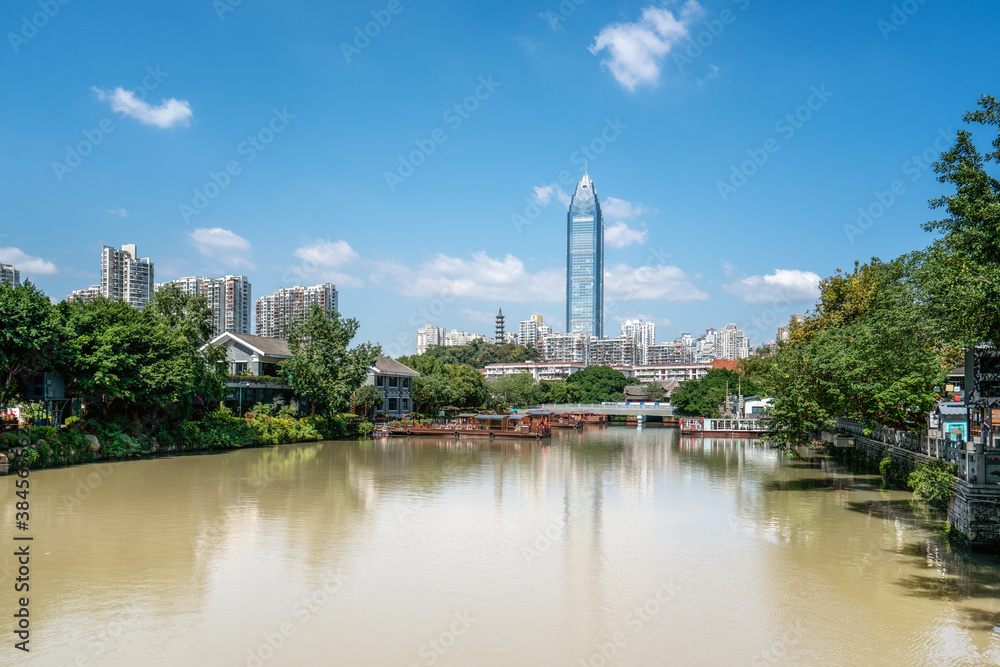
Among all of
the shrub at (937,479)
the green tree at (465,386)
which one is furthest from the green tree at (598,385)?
the shrub at (937,479)

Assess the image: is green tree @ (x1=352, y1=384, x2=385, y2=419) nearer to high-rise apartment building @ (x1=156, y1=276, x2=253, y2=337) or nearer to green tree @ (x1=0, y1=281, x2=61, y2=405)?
green tree @ (x1=0, y1=281, x2=61, y2=405)

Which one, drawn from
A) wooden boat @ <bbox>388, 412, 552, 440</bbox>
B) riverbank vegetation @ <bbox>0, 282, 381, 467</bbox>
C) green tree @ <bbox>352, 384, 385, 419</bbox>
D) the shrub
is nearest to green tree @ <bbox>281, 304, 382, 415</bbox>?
riverbank vegetation @ <bbox>0, 282, 381, 467</bbox>

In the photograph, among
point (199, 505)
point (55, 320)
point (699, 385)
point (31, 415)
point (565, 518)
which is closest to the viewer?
point (565, 518)

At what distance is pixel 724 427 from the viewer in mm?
55281

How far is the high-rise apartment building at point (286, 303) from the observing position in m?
97.4

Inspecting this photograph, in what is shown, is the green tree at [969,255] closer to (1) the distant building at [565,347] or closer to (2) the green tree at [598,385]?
(2) the green tree at [598,385]

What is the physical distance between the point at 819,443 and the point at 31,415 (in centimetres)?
4050

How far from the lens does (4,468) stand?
76.7 ft

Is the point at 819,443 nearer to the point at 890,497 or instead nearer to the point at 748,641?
the point at 890,497

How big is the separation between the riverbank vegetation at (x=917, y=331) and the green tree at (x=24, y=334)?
82.7 feet

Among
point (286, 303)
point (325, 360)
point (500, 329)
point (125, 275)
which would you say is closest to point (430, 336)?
point (500, 329)

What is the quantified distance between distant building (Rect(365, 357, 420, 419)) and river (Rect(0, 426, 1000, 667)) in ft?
99.5

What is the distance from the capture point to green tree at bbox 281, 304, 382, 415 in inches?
1661

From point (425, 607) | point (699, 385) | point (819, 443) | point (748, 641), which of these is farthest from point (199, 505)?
point (699, 385)
